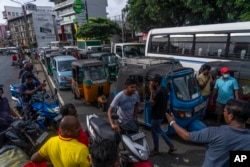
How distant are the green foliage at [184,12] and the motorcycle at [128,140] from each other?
410 inches

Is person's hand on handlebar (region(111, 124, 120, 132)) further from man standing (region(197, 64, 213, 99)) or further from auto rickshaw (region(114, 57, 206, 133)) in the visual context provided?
man standing (region(197, 64, 213, 99))

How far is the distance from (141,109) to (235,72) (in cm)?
318

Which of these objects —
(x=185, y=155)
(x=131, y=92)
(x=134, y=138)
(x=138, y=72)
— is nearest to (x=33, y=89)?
(x=138, y=72)

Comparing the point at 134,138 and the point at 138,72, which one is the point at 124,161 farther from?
the point at 138,72

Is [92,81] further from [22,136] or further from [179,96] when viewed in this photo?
[22,136]

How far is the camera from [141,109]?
7074 mm

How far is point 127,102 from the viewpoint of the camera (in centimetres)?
521

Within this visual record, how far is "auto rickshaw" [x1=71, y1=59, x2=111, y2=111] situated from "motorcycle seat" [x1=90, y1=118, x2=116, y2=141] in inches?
184

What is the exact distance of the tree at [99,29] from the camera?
36.2 metres

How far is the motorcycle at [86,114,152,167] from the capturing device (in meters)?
4.14

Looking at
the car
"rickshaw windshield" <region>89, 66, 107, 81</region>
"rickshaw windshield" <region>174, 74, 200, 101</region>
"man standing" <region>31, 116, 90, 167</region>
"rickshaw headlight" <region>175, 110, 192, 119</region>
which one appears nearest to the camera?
"man standing" <region>31, 116, 90, 167</region>

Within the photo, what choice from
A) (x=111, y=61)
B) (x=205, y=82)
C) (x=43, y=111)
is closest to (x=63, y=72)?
(x=111, y=61)

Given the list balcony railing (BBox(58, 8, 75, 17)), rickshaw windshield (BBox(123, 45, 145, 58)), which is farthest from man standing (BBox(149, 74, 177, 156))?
balcony railing (BBox(58, 8, 75, 17))

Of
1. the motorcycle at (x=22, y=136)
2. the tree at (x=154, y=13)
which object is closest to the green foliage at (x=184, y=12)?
the tree at (x=154, y=13)
